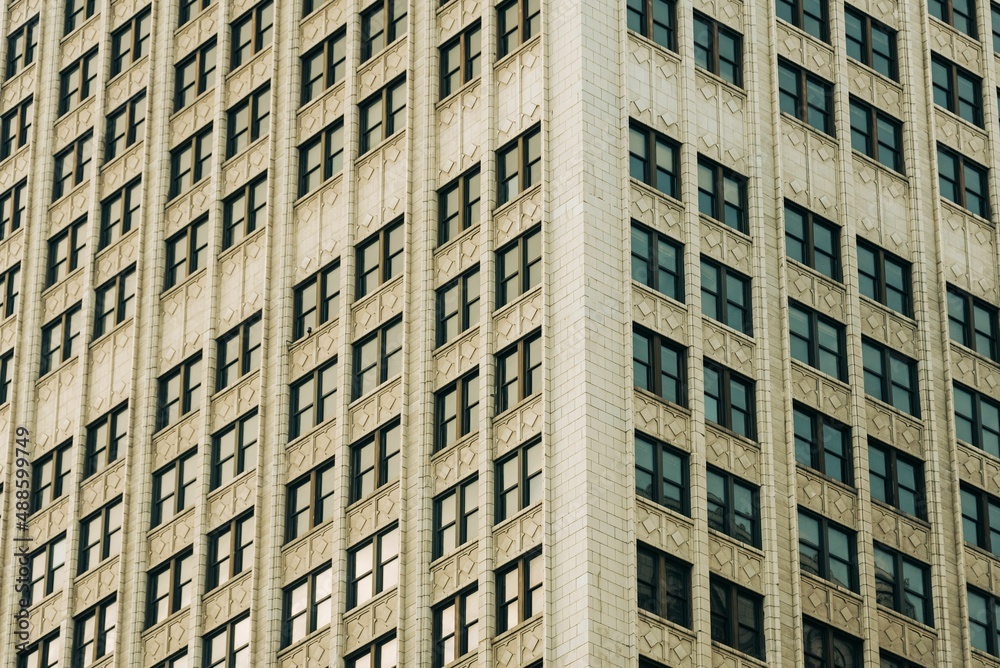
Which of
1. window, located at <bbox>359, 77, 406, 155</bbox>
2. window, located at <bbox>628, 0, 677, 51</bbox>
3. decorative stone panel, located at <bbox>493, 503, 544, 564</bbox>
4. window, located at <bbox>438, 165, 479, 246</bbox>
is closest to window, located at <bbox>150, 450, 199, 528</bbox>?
window, located at <bbox>359, 77, 406, 155</bbox>

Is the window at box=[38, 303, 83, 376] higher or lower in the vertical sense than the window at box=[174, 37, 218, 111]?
lower

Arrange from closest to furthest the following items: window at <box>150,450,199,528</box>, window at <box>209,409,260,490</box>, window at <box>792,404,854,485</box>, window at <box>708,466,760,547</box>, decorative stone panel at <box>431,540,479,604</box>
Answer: decorative stone panel at <box>431,540,479,604</box> < window at <box>708,466,760,547</box> < window at <box>792,404,854,485</box> < window at <box>209,409,260,490</box> < window at <box>150,450,199,528</box>

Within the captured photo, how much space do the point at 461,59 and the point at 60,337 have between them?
1786cm

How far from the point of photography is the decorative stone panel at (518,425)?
68.6 m

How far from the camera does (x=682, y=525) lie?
68.4 m

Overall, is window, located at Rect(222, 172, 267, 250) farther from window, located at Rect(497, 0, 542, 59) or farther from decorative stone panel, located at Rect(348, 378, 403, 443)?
window, located at Rect(497, 0, 542, 59)

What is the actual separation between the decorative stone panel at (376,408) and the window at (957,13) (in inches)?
799

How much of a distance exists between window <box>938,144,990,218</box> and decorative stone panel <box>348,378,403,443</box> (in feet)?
55.9

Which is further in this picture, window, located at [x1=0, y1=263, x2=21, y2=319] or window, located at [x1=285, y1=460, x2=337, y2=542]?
window, located at [x1=0, y1=263, x2=21, y2=319]

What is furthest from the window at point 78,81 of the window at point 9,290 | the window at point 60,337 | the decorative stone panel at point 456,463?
the decorative stone panel at point 456,463

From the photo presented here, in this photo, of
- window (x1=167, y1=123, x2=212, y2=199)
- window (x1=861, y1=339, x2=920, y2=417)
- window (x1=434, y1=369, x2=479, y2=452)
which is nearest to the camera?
window (x1=434, y1=369, x2=479, y2=452)

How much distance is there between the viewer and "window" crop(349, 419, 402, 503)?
72750mm

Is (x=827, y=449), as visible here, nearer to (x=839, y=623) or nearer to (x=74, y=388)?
(x=839, y=623)

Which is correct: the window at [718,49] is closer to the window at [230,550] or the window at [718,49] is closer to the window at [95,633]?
the window at [230,550]
